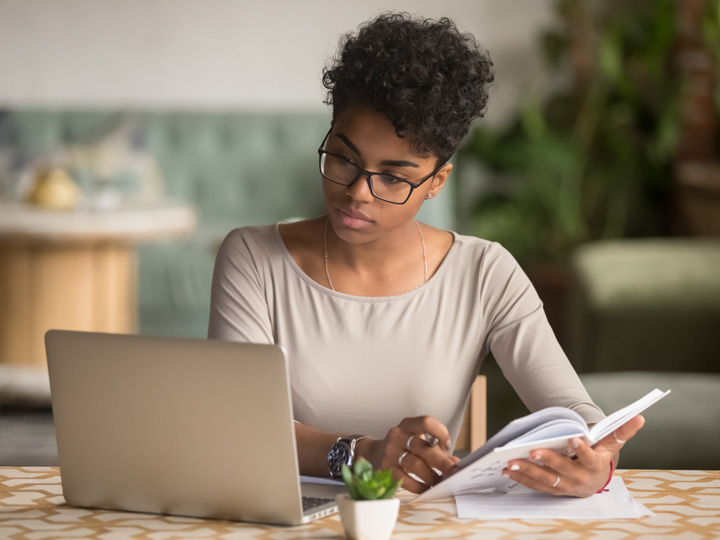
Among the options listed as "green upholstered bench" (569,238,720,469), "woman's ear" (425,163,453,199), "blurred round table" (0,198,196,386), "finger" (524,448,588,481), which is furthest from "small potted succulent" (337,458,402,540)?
"blurred round table" (0,198,196,386)

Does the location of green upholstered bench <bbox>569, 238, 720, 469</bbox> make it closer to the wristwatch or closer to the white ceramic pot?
the wristwatch

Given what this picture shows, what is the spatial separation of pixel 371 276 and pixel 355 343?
0.12m

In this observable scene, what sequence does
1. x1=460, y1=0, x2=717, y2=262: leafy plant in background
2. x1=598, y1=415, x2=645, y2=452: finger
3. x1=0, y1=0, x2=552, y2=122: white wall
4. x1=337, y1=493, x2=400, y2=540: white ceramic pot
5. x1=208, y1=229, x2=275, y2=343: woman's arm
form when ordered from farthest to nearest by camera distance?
x1=0, y1=0, x2=552, y2=122: white wall → x1=460, y1=0, x2=717, y2=262: leafy plant in background → x1=208, y1=229, x2=275, y2=343: woman's arm → x1=598, y1=415, x2=645, y2=452: finger → x1=337, y1=493, x2=400, y2=540: white ceramic pot

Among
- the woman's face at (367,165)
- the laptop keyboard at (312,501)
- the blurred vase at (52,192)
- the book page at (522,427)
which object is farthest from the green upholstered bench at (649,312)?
the blurred vase at (52,192)

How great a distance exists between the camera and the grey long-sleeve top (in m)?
1.58

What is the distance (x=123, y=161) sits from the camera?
457 cm

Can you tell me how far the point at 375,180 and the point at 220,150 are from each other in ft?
13.0

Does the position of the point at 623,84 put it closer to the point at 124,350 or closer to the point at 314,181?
the point at 314,181

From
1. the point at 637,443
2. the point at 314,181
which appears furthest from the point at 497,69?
the point at 637,443

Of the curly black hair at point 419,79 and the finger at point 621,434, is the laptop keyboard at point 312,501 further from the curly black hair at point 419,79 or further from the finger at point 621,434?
the curly black hair at point 419,79

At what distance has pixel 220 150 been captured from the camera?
17.3ft

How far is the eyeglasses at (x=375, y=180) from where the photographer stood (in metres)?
1.44

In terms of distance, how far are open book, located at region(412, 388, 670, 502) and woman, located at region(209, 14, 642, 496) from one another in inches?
5.8

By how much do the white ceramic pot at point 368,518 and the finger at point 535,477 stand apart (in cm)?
20
